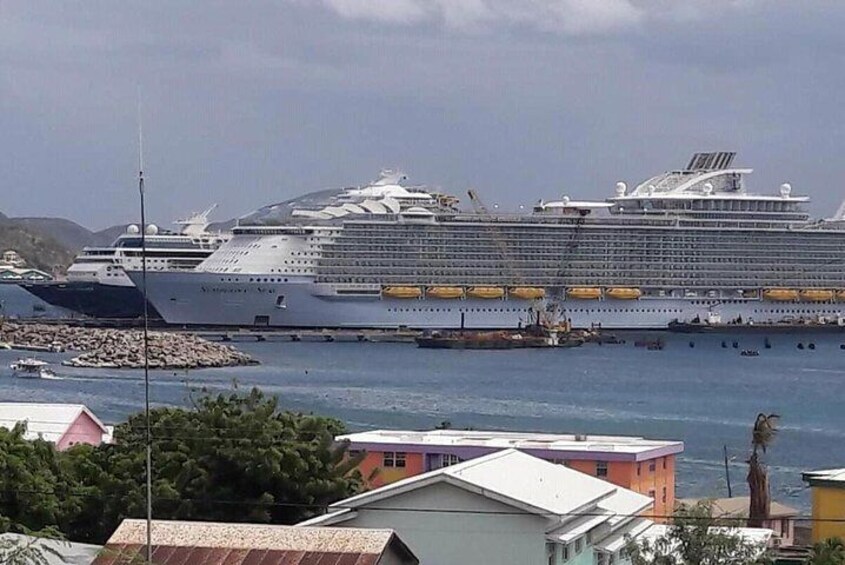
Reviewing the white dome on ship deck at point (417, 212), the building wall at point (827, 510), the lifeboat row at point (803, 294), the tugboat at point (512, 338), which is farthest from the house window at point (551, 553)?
the lifeboat row at point (803, 294)

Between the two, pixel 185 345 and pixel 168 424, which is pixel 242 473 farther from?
pixel 185 345

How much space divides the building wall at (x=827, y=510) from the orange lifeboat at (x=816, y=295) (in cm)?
6213

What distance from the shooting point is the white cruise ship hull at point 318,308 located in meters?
69.8

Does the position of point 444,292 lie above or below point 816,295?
above

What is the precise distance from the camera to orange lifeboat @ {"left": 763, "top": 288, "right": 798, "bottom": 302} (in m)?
77.1

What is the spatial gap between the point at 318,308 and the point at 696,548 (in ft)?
195

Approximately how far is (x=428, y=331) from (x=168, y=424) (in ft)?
177

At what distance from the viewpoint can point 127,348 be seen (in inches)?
2266

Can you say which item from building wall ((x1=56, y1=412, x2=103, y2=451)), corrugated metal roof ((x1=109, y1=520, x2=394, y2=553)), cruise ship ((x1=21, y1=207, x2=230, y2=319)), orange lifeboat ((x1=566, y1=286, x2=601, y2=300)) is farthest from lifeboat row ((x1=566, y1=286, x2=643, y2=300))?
corrugated metal roof ((x1=109, y1=520, x2=394, y2=553))

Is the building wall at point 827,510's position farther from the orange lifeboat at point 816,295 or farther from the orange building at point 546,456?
the orange lifeboat at point 816,295

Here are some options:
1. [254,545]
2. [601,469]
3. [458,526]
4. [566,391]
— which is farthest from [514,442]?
[566,391]

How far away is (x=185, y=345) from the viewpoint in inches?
2322

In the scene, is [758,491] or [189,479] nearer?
[189,479]

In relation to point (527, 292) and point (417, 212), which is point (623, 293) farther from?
point (417, 212)
